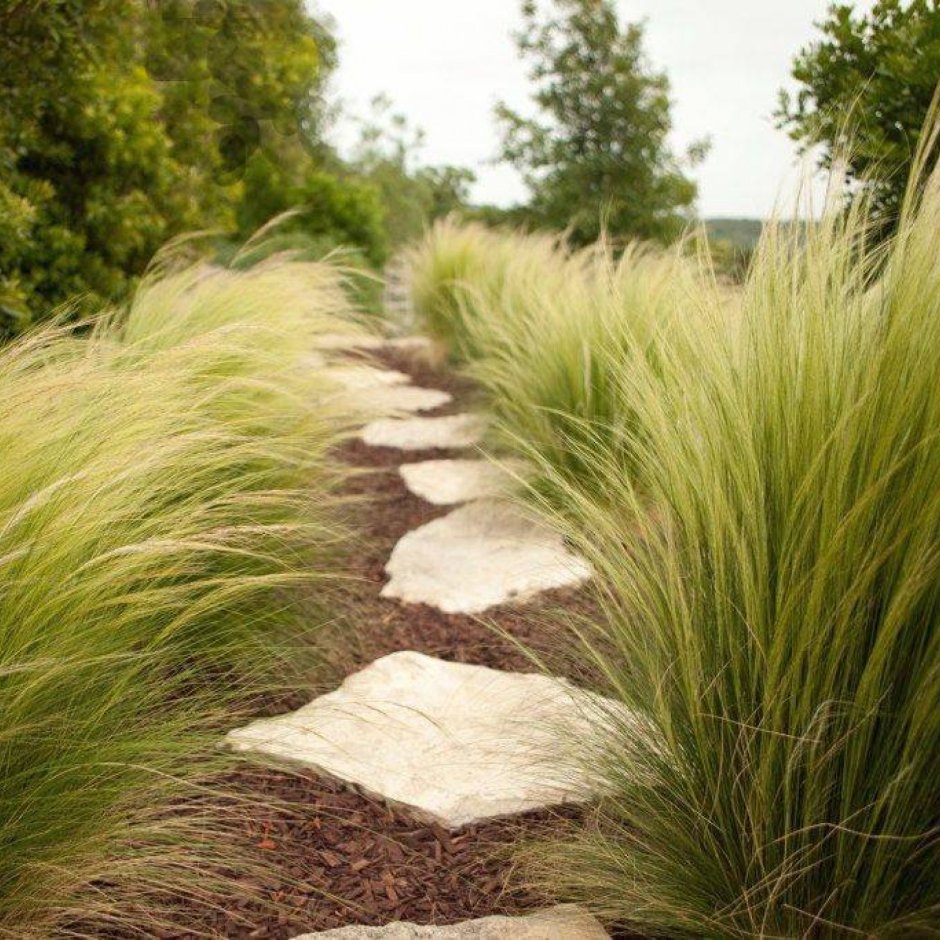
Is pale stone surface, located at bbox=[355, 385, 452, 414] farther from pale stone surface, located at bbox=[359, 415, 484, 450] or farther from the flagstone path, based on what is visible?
the flagstone path

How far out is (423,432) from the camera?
460cm

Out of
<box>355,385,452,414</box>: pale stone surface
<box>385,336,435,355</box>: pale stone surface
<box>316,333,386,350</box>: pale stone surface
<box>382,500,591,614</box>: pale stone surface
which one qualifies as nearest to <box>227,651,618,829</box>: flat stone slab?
<box>382,500,591,614</box>: pale stone surface

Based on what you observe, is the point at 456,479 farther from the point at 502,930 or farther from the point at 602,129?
the point at 602,129

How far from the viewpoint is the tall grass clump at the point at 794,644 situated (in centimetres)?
116

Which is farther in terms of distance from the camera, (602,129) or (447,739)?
(602,129)

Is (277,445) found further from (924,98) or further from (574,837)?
(924,98)

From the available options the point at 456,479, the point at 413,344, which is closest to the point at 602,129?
the point at 413,344

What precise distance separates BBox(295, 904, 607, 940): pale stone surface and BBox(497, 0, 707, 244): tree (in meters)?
9.26

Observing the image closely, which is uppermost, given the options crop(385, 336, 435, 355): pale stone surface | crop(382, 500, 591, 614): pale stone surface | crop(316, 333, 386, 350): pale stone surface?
crop(316, 333, 386, 350): pale stone surface

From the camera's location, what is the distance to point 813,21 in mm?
2982

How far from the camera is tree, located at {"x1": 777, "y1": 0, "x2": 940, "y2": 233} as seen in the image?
266cm

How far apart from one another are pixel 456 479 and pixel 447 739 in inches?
76.7

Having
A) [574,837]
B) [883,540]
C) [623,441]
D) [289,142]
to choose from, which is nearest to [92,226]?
[623,441]

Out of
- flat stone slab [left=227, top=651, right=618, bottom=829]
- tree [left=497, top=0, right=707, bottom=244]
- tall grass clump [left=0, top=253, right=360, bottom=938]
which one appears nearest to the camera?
tall grass clump [left=0, top=253, right=360, bottom=938]
